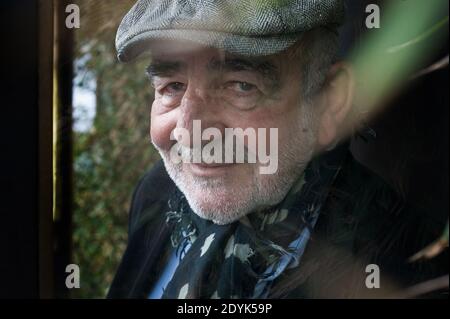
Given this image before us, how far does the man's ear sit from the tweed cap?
203 millimetres

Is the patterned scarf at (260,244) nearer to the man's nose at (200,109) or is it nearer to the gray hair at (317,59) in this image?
the gray hair at (317,59)

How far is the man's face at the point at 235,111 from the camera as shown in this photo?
2664 mm

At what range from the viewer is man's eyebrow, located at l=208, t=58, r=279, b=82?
8.70 feet

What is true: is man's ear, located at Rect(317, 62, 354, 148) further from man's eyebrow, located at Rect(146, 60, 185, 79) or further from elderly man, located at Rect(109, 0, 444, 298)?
man's eyebrow, located at Rect(146, 60, 185, 79)

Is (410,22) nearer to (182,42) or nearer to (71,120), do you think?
(182,42)

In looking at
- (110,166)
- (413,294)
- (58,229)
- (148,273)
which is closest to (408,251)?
(413,294)

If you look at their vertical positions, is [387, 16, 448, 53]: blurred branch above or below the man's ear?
above

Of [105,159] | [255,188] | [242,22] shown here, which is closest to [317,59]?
[242,22]

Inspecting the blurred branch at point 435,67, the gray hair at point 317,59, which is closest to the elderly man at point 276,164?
the gray hair at point 317,59

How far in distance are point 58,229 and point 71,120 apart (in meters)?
0.48

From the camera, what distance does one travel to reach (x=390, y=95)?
2.69 m

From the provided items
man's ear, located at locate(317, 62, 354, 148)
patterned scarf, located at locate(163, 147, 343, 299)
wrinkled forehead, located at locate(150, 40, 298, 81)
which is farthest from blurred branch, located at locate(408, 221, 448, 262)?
wrinkled forehead, located at locate(150, 40, 298, 81)

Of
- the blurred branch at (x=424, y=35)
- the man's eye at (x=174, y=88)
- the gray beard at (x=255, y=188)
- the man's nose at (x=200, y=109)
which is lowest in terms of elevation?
the gray beard at (x=255, y=188)

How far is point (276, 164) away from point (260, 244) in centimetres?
33
